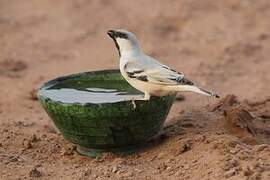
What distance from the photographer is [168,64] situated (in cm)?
945

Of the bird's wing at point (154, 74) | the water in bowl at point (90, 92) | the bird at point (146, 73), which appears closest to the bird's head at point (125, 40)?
the bird at point (146, 73)

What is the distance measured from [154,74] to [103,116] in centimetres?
51

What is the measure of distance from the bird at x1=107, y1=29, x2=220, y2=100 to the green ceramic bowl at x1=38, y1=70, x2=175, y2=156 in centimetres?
13

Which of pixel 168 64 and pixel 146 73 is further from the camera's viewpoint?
pixel 168 64

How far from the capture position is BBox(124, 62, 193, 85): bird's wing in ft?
17.4

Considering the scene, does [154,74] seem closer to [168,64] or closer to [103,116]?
[103,116]

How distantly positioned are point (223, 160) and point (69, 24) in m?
6.23

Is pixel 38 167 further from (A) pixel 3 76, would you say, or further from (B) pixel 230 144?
(A) pixel 3 76

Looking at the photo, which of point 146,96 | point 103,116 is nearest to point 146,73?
point 146,96

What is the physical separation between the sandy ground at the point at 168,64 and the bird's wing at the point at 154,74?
584 mm

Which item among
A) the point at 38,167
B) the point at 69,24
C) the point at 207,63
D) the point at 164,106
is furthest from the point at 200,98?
the point at 69,24

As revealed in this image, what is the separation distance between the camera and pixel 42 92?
18.8 ft

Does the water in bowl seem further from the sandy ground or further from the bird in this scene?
the sandy ground

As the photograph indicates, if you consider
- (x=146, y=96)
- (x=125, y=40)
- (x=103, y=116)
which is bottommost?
(x=103, y=116)
